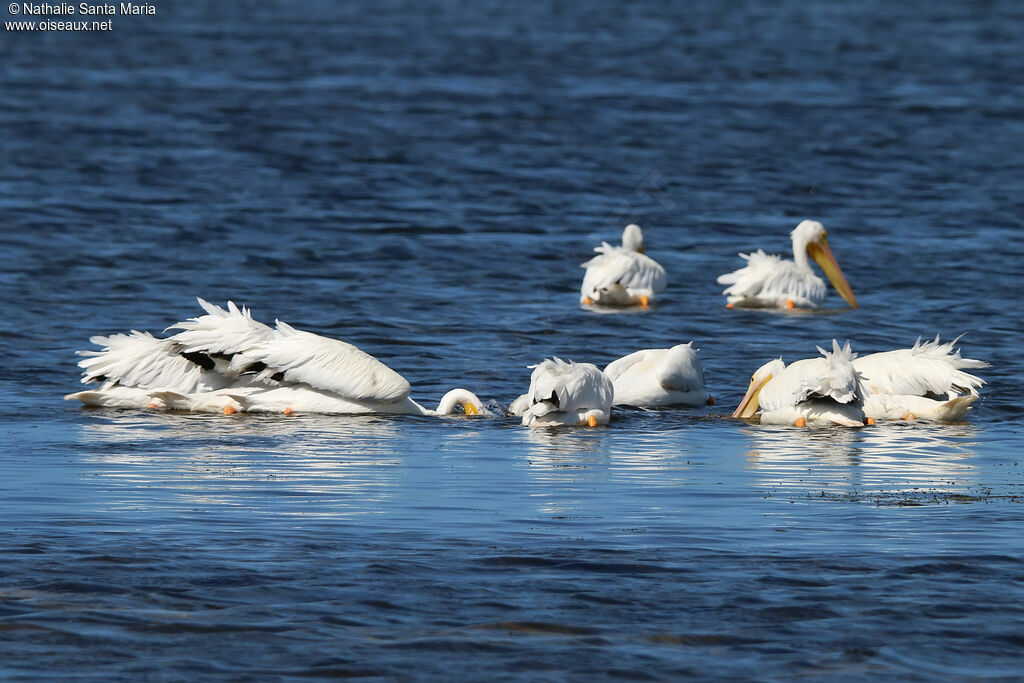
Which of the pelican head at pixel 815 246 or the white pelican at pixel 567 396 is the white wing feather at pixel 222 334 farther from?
the pelican head at pixel 815 246

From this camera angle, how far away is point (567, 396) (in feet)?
34.3

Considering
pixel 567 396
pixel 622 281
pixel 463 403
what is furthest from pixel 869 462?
pixel 622 281

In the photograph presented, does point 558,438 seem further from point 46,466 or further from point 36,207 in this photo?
point 36,207

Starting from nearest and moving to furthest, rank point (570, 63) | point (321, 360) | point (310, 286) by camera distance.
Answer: point (321, 360) → point (310, 286) → point (570, 63)

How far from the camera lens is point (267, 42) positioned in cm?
4091

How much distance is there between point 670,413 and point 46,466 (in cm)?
432

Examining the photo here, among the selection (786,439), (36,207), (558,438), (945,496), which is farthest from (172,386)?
(36,207)

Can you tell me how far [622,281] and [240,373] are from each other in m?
5.59

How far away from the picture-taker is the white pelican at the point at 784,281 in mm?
16484

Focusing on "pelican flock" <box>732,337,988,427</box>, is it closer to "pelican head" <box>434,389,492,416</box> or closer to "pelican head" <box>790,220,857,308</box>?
"pelican head" <box>434,389,492,416</box>

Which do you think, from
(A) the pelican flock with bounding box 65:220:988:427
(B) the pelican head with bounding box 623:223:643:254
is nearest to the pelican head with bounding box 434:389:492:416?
(A) the pelican flock with bounding box 65:220:988:427

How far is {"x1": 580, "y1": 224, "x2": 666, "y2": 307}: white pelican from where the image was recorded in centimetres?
1627

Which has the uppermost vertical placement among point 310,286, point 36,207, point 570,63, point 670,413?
point 570,63

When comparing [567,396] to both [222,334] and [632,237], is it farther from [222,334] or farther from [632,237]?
[632,237]
